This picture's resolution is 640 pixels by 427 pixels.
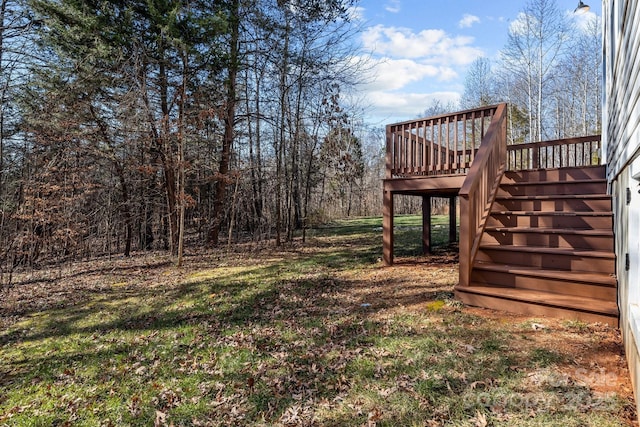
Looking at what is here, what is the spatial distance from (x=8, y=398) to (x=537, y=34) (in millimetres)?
20755

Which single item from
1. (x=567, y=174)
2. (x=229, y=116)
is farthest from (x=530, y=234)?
(x=229, y=116)

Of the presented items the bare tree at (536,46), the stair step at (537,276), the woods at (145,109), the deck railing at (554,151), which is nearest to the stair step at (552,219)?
the stair step at (537,276)

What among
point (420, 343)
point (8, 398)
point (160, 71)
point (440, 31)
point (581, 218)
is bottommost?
point (8, 398)

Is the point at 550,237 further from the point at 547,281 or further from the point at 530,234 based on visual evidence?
the point at 547,281

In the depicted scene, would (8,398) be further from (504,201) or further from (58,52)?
(58,52)

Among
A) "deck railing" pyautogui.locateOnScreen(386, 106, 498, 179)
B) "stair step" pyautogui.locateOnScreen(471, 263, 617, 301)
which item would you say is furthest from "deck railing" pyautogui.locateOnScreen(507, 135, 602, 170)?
"stair step" pyautogui.locateOnScreen(471, 263, 617, 301)

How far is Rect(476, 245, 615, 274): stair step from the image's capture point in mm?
3643

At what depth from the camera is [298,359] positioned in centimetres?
319

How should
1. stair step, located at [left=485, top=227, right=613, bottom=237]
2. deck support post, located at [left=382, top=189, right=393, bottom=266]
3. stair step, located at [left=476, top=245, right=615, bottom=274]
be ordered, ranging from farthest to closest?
deck support post, located at [left=382, top=189, right=393, bottom=266] < stair step, located at [left=485, top=227, right=613, bottom=237] < stair step, located at [left=476, top=245, right=615, bottom=274]

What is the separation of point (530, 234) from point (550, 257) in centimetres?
44

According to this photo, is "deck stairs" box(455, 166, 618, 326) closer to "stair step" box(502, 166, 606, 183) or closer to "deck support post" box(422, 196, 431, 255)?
"stair step" box(502, 166, 606, 183)

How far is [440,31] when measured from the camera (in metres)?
15.7

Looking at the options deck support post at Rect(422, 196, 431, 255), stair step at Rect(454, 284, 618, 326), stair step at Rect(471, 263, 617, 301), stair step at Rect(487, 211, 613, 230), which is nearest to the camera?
stair step at Rect(454, 284, 618, 326)

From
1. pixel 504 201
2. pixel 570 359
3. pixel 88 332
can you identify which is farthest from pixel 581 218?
pixel 88 332
